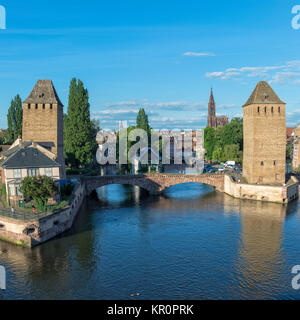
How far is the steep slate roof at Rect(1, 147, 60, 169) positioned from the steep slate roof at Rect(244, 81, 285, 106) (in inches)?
1415

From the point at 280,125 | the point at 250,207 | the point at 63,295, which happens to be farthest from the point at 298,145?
the point at 63,295

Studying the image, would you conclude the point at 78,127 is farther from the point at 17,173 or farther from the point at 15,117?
the point at 17,173

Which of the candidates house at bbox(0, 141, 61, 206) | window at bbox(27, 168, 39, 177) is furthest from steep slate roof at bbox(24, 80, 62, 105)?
window at bbox(27, 168, 39, 177)

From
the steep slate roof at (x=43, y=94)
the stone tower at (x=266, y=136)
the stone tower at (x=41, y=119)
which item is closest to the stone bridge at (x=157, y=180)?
the stone tower at (x=266, y=136)

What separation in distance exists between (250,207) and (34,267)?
34572 mm

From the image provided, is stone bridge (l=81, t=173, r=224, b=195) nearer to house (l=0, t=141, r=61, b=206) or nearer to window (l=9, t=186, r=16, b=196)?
house (l=0, t=141, r=61, b=206)

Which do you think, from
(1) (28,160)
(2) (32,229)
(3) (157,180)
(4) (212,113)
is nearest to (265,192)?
(3) (157,180)

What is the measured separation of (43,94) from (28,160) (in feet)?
55.5

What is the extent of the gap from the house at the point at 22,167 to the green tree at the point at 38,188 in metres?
2.30

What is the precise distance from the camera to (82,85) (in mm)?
69938

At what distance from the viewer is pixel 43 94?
57219 millimetres

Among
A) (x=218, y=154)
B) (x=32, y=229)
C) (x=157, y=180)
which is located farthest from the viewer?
(x=218, y=154)

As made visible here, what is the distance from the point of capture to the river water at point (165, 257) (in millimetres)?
26906

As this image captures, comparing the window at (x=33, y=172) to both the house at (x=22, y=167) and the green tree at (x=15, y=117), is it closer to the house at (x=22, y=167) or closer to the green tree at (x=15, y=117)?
the house at (x=22, y=167)
